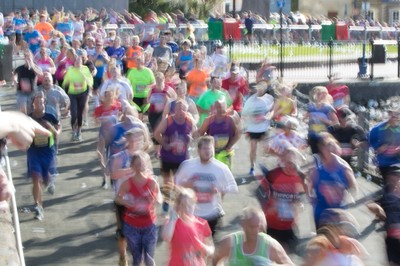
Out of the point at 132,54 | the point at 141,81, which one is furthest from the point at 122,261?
the point at 132,54

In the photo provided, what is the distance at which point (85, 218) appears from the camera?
1377 centimetres

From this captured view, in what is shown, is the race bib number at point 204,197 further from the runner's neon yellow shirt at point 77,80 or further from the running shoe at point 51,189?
the runner's neon yellow shirt at point 77,80

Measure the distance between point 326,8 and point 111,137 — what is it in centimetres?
5369

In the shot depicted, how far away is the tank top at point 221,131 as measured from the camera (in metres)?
13.3

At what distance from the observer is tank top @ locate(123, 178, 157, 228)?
1028cm

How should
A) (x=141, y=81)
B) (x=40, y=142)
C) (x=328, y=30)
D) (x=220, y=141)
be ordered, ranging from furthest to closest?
(x=328, y=30), (x=141, y=81), (x=40, y=142), (x=220, y=141)

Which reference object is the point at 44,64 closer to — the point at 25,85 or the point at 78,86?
the point at 78,86

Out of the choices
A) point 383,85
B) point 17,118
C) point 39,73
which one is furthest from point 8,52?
point 17,118

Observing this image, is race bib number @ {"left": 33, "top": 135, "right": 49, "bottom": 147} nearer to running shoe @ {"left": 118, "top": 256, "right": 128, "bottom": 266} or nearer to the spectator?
running shoe @ {"left": 118, "top": 256, "right": 128, "bottom": 266}

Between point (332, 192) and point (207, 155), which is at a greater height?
point (207, 155)

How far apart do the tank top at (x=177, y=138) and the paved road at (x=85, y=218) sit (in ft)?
3.69

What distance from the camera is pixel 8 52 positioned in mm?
25453

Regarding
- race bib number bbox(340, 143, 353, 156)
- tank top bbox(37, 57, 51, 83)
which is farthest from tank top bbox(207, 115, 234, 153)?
tank top bbox(37, 57, 51, 83)

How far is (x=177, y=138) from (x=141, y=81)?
518 centimetres
